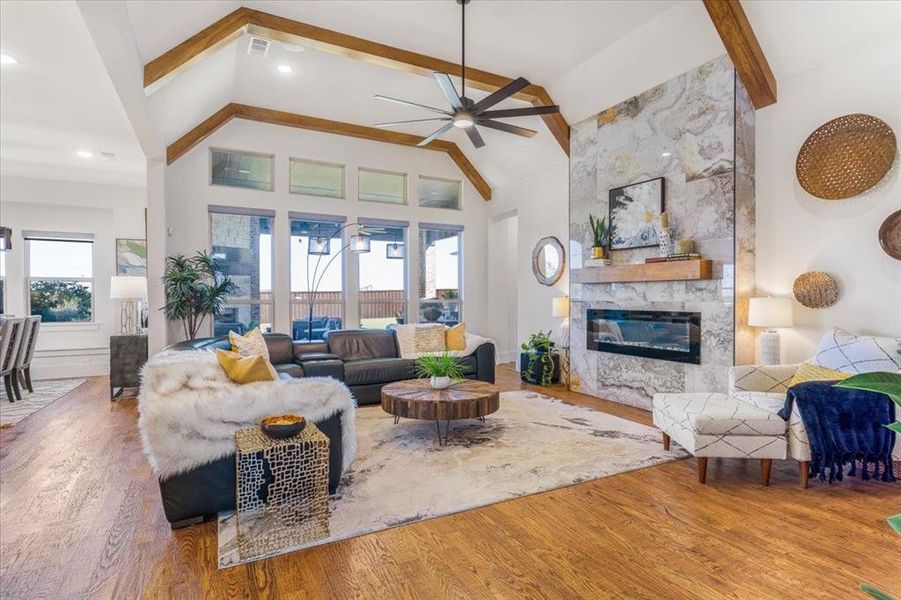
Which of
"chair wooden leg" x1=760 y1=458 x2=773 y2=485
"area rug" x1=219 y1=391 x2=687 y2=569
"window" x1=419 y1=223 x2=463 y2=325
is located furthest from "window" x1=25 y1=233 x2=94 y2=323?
"chair wooden leg" x1=760 y1=458 x2=773 y2=485

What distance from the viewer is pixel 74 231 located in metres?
7.25

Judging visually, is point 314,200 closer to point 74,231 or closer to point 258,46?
point 258,46

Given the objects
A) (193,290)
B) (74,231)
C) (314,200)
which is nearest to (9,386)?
(193,290)

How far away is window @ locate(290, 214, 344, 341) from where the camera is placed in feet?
23.2

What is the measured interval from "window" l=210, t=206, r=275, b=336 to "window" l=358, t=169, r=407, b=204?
5.03 feet

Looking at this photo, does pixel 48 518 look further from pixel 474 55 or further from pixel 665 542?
pixel 474 55

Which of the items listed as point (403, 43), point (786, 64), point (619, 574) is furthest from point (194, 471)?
point (786, 64)

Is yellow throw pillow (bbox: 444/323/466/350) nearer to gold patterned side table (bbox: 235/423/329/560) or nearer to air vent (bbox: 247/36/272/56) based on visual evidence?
gold patterned side table (bbox: 235/423/329/560)

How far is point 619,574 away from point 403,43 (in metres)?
4.89

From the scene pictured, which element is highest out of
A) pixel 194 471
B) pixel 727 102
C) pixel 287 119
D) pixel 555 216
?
pixel 287 119

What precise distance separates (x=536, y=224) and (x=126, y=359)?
19.0ft

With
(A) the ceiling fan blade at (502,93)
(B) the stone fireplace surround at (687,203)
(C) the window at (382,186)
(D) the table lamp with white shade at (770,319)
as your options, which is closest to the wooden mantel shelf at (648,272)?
(B) the stone fireplace surround at (687,203)

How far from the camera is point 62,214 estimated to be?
23.5 feet

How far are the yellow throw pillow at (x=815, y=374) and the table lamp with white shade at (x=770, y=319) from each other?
1.54ft
